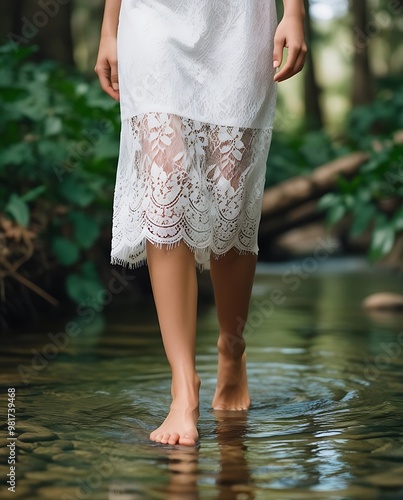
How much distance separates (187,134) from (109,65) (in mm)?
480

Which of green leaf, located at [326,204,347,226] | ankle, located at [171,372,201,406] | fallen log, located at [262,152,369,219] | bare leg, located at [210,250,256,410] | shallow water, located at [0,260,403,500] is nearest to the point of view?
shallow water, located at [0,260,403,500]

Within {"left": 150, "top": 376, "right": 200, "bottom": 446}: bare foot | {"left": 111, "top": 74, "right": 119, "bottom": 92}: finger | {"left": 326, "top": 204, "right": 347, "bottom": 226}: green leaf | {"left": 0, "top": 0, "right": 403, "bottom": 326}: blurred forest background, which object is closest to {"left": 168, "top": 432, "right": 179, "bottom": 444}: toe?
{"left": 150, "top": 376, "right": 200, "bottom": 446}: bare foot

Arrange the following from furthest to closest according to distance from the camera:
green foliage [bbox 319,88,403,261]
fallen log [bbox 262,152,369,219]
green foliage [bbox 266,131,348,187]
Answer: green foliage [bbox 266,131,348,187], fallen log [bbox 262,152,369,219], green foliage [bbox 319,88,403,261]

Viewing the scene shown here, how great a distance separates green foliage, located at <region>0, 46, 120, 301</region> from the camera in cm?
565

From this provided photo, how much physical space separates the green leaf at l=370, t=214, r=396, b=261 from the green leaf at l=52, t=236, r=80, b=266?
1.87 meters

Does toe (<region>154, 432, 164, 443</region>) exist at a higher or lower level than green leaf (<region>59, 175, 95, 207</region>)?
lower

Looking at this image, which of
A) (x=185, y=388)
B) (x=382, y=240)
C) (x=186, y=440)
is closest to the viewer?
(x=186, y=440)

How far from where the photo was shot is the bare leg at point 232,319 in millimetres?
3516

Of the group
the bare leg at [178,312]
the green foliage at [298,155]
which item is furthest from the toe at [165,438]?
the green foliage at [298,155]

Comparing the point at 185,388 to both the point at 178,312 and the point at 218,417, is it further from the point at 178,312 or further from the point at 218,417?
the point at 218,417

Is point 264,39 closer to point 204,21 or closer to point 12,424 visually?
point 204,21

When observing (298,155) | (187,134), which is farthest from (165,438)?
(298,155)

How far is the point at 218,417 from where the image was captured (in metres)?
3.36

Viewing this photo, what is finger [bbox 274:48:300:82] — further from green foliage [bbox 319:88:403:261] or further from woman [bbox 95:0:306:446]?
green foliage [bbox 319:88:403:261]
